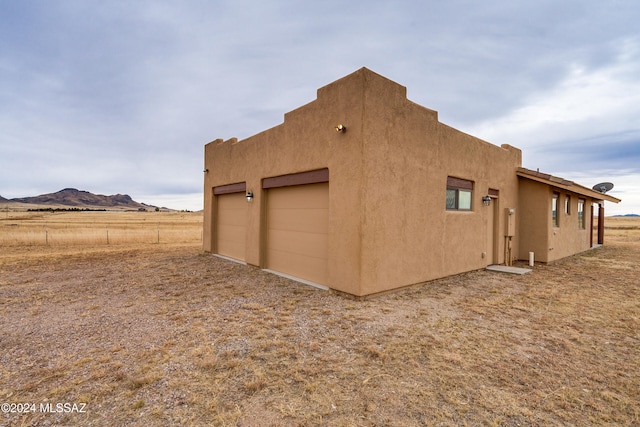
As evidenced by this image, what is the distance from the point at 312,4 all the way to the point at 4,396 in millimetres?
11894

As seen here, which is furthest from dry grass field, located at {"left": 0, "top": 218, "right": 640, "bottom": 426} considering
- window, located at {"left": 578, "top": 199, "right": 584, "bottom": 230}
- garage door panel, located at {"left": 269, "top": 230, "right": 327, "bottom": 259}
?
window, located at {"left": 578, "top": 199, "right": 584, "bottom": 230}

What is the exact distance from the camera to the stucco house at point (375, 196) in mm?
5660

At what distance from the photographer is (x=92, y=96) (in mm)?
16000

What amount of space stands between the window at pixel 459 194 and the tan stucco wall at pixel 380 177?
0.18 metres

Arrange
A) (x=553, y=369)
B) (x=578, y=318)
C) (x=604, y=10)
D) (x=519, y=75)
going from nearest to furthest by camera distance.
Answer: (x=553, y=369)
(x=578, y=318)
(x=604, y=10)
(x=519, y=75)

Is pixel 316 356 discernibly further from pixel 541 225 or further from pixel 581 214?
pixel 581 214

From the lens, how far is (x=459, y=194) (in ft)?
26.3

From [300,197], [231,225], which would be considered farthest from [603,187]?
[231,225]

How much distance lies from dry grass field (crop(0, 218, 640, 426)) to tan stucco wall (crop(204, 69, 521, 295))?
2.57 feet

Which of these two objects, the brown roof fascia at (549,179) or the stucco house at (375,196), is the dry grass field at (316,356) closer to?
the stucco house at (375,196)

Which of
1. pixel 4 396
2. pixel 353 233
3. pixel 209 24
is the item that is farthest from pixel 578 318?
pixel 209 24

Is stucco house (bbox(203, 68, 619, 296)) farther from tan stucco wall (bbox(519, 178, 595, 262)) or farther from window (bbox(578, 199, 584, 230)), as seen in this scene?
window (bbox(578, 199, 584, 230))

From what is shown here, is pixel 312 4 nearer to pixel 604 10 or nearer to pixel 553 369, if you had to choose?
pixel 604 10

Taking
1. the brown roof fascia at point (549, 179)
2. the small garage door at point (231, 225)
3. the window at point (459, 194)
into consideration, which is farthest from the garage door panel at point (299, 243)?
the brown roof fascia at point (549, 179)
